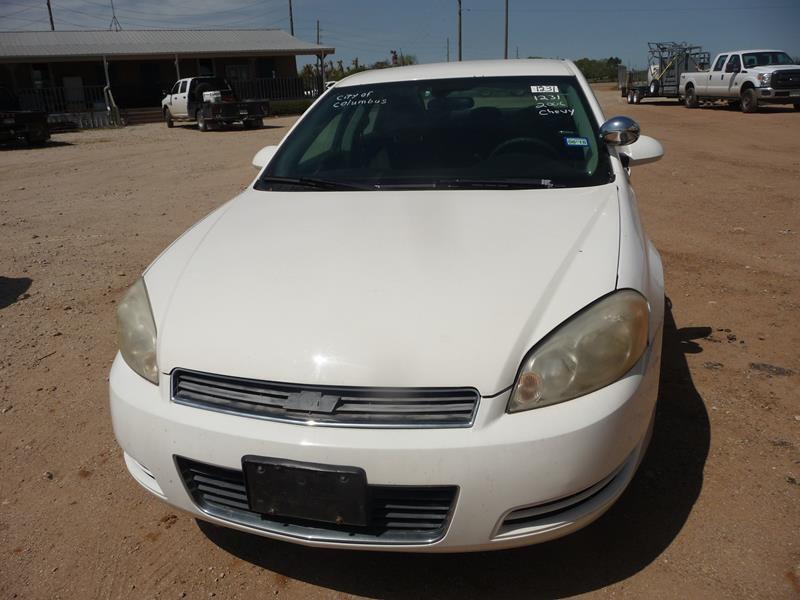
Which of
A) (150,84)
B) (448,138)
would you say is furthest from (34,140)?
(448,138)

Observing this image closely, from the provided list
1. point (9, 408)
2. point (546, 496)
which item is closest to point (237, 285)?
point (546, 496)

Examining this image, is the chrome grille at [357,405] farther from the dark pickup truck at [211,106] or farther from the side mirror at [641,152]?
the dark pickup truck at [211,106]

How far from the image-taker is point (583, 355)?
190 centimetres

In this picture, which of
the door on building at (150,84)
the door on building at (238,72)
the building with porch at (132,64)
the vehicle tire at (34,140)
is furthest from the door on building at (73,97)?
the vehicle tire at (34,140)

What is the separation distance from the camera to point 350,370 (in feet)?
6.07

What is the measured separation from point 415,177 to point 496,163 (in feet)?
1.22

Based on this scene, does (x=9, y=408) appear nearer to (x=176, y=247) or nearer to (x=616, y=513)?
(x=176, y=247)

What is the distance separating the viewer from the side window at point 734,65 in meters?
20.4

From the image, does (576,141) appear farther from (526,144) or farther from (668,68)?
(668,68)

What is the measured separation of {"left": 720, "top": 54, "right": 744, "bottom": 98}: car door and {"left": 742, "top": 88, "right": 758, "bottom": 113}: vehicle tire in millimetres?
399

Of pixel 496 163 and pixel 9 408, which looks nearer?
pixel 496 163

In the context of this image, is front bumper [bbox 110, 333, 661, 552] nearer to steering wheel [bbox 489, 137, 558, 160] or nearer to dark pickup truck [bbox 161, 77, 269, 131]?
steering wheel [bbox 489, 137, 558, 160]

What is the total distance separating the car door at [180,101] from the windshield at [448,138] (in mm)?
21965

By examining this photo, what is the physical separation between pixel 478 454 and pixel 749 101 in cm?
2182
